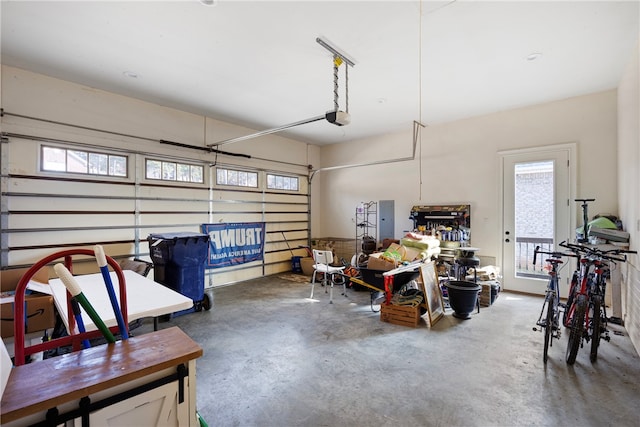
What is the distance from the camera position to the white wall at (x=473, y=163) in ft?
15.1

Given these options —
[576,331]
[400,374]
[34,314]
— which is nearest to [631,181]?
[576,331]

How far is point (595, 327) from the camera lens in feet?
9.62

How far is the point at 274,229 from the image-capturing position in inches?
281

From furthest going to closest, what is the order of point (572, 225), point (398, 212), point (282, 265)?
point (282, 265), point (398, 212), point (572, 225)

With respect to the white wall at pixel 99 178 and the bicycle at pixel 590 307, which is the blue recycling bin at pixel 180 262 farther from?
the bicycle at pixel 590 307

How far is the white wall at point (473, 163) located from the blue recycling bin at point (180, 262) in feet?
12.6

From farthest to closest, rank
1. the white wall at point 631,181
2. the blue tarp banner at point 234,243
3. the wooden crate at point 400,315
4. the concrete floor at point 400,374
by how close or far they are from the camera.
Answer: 1. the blue tarp banner at point 234,243
2. the wooden crate at point 400,315
3. the white wall at point 631,181
4. the concrete floor at point 400,374

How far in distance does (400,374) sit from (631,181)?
354cm

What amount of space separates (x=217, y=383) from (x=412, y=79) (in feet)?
14.1

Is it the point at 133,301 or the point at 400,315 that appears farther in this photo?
the point at 400,315

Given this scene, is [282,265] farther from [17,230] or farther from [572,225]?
[572,225]

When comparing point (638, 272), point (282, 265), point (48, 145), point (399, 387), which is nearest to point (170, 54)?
point (48, 145)

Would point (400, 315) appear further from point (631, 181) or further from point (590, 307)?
point (631, 181)

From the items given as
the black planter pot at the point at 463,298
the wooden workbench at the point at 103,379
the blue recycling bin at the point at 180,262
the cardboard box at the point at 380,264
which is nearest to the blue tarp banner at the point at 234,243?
the blue recycling bin at the point at 180,262
